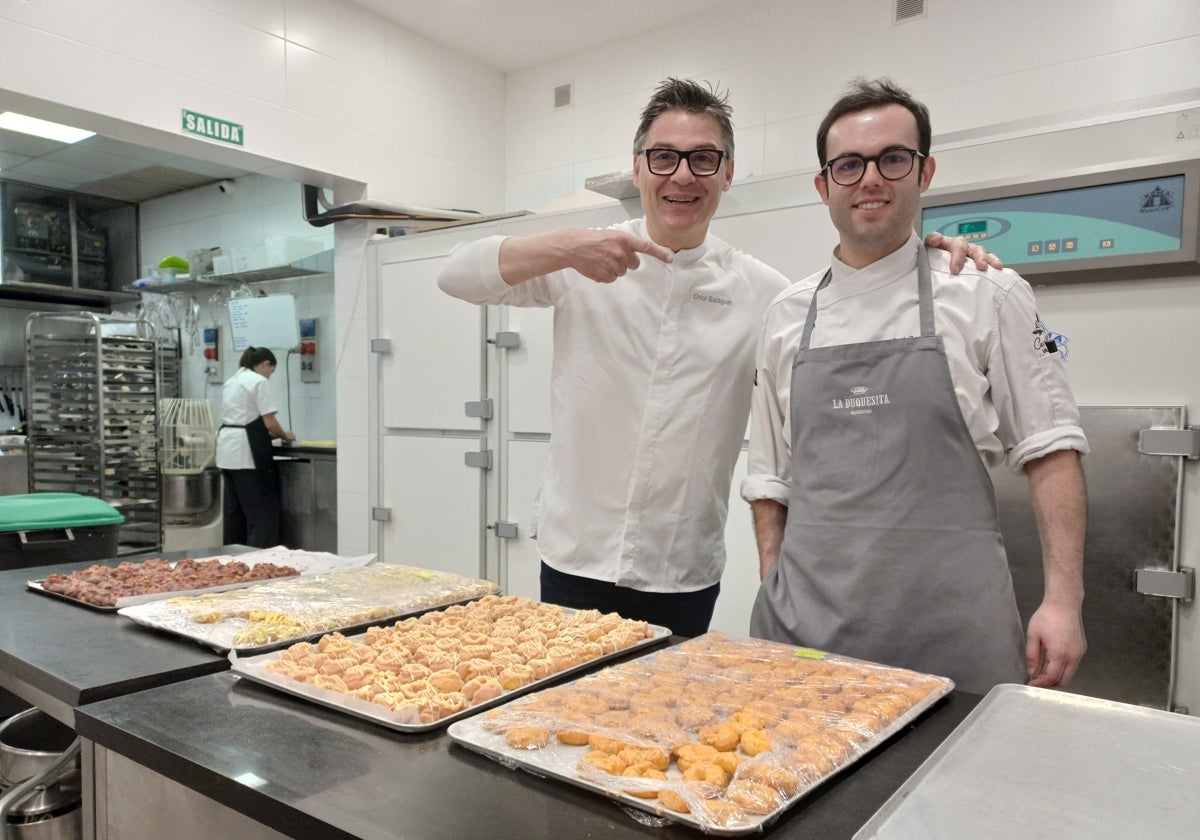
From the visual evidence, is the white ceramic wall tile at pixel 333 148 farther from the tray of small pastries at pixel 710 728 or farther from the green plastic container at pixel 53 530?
the tray of small pastries at pixel 710 728

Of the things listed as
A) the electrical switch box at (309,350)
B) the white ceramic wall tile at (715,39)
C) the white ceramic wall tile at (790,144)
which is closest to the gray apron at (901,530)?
the white ceramic wall tile at (790,144)

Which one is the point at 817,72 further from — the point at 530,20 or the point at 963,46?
the point at 530,20

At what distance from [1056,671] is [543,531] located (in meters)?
0.97

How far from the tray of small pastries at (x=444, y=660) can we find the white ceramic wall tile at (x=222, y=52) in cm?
259

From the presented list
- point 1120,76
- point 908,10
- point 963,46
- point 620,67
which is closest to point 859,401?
point 1120,76

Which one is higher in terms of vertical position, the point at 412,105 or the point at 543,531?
the point at 412,105

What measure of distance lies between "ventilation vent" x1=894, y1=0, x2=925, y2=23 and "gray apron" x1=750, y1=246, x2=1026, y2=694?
7.06 ft

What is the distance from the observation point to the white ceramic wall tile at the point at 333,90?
342 centimetres

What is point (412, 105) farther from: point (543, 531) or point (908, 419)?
point (908, 419)

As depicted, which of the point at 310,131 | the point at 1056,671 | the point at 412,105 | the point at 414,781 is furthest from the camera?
the point at 412,105

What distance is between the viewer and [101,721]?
995 mm

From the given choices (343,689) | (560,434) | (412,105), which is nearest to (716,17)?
(412,105)

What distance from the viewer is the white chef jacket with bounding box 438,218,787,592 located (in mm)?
1661

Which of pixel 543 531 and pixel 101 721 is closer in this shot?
pixel 101 721
